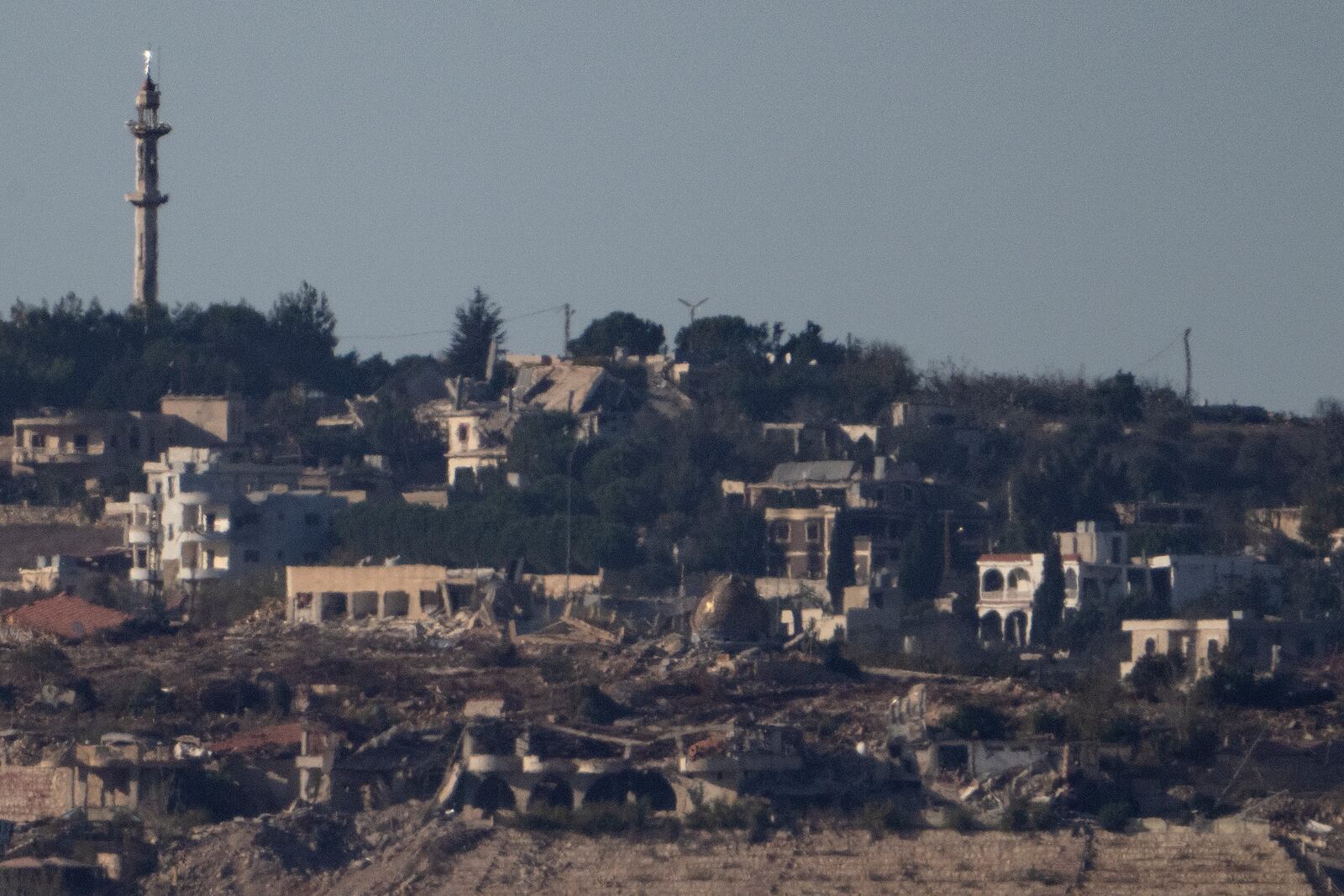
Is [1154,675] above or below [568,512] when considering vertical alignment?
below

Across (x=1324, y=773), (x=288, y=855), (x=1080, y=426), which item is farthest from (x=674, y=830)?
(x=1080, y=426)

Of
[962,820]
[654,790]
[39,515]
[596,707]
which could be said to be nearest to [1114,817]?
[962,820]

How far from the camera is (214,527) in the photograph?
5809 cm

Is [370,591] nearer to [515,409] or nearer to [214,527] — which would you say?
[214,527]

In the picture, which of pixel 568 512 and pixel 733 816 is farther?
pixel 568 512

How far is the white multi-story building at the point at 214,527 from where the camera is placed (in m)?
57.8

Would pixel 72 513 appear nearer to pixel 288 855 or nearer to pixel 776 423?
pixel 776 423

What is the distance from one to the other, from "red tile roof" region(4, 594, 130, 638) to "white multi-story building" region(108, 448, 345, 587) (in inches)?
166

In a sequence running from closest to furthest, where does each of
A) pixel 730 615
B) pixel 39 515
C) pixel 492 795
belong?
pixel 492 795 < pixel 730 615 < pixel 39 515

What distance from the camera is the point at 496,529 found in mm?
57219

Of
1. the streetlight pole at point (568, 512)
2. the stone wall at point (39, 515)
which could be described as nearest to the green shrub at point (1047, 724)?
the streetlight pole at point (568, 512)

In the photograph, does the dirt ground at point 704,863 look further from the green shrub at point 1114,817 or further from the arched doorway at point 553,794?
the arched doorway at point 553,794

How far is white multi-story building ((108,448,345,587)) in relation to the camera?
5778cm

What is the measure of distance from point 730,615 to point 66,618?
10527 mm
